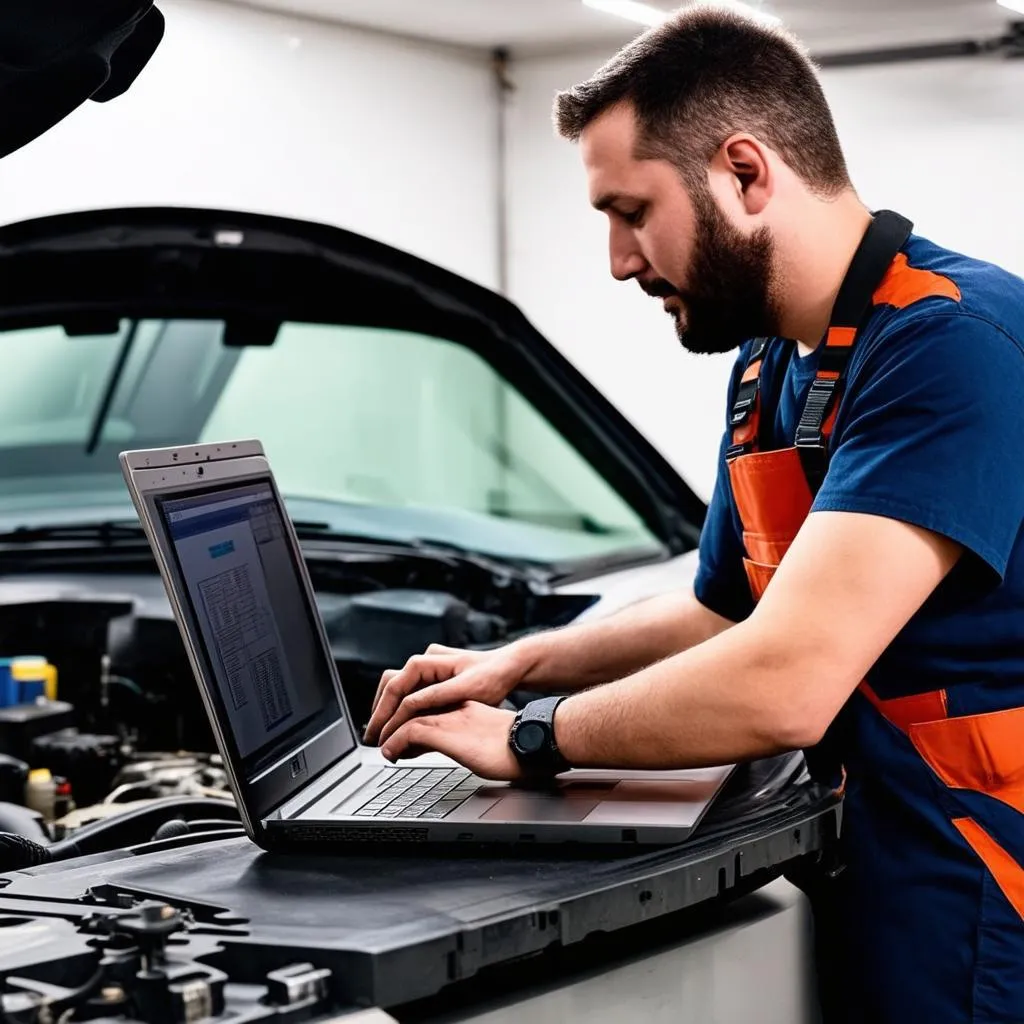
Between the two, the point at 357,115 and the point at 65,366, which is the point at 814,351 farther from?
the point at 357,115

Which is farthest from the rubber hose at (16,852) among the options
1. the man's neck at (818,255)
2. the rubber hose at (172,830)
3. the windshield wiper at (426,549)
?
the windshield wiper at (426,549)

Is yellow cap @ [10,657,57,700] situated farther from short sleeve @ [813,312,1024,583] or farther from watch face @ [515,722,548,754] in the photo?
short sleeve @ [813,312,1024,583]

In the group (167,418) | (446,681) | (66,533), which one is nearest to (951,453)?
(446,681)

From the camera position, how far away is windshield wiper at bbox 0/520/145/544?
2732 millimetres

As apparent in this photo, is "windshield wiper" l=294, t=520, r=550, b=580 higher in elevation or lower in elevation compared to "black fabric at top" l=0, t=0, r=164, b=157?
lower

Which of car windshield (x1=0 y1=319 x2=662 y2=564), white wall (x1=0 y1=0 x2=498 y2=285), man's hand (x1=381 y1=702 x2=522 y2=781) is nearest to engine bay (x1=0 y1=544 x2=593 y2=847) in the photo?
car windshield (x1=0 y1=319 x2=662 y2=564)

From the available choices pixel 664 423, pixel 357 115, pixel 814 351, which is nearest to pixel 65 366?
pixel 814 351

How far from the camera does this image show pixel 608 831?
113cm

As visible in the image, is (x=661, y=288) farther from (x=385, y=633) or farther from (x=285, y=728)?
(x=385, y=633)

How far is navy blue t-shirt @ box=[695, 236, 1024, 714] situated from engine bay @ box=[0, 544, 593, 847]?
1142 mm

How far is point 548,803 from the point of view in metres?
1.22

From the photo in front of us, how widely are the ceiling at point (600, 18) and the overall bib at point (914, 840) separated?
4760mm

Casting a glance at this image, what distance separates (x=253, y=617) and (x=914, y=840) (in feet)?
2.02

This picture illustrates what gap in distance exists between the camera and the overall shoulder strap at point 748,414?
1.52 meters
